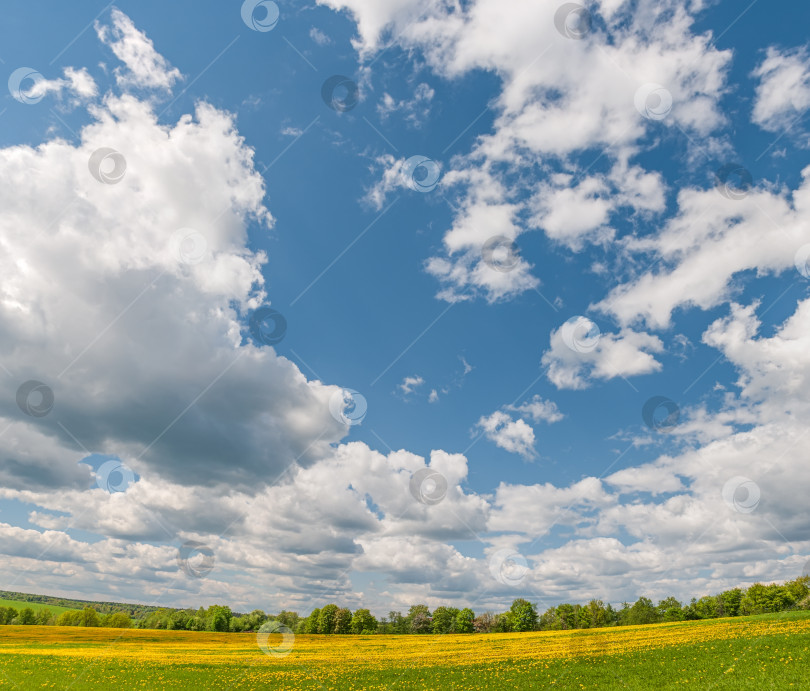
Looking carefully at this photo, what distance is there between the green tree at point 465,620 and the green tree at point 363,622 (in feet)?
103

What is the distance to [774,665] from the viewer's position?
21109 millimetres

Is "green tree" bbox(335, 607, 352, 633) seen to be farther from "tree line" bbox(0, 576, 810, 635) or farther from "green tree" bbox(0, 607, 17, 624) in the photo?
"green tree" bbox(0, 607, 17, 624)

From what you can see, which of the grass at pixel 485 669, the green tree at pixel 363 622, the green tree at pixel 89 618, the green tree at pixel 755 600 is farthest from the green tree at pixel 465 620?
the grass at pixel 485 669

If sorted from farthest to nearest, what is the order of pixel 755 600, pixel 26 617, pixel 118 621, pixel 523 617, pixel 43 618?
pixel 523 617
pixel 755 600
pixel 43 618
pixel 26 617
pixel 118 621

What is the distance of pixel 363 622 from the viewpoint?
123m

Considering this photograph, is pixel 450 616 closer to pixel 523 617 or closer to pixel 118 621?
pixel 523 617

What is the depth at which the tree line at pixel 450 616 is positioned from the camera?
110 meters

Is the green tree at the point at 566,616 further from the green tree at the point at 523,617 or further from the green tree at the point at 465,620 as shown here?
the green tree at the point at 465,620

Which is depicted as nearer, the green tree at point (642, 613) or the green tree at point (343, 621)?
the green tree at point (343, 621)

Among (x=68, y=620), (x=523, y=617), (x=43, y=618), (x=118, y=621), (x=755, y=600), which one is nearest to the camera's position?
(x=118, y=621)

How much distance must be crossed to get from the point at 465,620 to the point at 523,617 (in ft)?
59.9

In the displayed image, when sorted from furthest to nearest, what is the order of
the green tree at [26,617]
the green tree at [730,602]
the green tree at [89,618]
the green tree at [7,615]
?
the green tree at [730,602] < the green tree at [26,617] < the green tree at [7,615] < the green tree at [89,618]

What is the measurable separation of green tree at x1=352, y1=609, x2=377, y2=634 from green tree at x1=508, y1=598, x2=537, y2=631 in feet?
142

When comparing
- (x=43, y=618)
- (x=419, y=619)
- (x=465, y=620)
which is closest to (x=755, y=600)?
(x=465, y=620)
